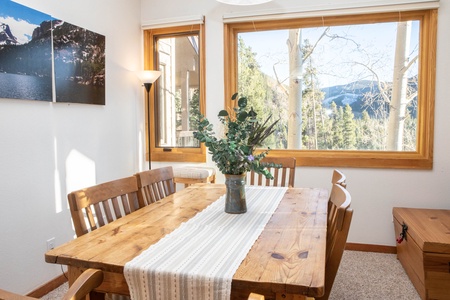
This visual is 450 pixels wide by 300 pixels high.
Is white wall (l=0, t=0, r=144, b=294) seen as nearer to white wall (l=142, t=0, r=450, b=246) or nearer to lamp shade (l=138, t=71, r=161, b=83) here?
lamp shade (l=138, t=71, r=161, b=83)

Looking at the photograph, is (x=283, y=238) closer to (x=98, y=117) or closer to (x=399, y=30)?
(x=98, y=117)

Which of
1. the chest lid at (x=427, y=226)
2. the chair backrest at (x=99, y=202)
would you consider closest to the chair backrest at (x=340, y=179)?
the chest lid at (x=427, y=226)

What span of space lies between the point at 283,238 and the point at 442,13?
2624 millimetres

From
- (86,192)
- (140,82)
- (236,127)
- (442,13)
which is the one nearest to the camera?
(86,192)

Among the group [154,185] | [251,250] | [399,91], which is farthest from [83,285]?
[399,91]

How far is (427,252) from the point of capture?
2201 millimetres

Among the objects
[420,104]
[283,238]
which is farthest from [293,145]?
[283,238]

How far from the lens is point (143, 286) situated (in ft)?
3.57

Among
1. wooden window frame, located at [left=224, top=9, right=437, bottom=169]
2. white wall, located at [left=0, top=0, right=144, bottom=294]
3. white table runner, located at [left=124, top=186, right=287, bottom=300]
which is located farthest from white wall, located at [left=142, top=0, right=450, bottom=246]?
white table runner, located at [left=124, top=186, right=287, bottom=300]

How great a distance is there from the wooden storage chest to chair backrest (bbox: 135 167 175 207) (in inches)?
63.2

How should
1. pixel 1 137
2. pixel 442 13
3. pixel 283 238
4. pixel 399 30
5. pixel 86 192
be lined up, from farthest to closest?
1. pixel 399 30
2. pixel 442 13
3. pixel 1 137
4. pixel 86 192
5. pixel 283 238

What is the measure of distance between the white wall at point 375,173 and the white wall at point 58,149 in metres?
0.75

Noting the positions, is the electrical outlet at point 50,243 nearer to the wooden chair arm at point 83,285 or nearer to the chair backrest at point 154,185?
the chair backrest at point 154,185

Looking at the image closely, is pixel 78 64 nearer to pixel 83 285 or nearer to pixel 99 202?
pixel 99 202
